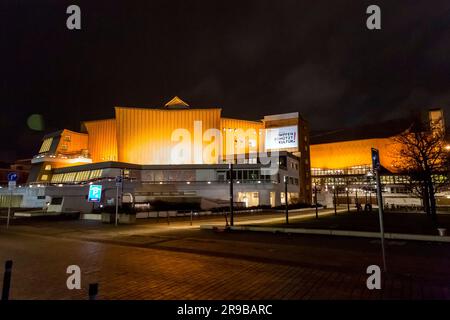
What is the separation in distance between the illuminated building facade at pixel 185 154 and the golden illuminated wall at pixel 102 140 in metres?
0.26

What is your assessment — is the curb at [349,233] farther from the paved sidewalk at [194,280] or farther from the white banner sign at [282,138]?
the white banner sign at [282,138]

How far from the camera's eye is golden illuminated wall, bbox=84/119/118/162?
75562 millimetres

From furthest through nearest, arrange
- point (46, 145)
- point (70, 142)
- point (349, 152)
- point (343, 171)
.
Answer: point (349, 152) < point (343, 171) < point (46, 145) < point (70, 142)

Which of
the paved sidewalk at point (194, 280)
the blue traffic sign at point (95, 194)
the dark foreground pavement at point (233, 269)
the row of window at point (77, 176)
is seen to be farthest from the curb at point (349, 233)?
the row of window at point (77, 176)

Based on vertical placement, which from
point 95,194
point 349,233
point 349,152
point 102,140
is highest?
point 349,152

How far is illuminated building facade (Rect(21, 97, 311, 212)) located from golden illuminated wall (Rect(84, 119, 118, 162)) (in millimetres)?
257

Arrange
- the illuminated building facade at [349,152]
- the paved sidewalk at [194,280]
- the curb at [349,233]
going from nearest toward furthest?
the paved sidewalk at [194,280] → the curb at [349,233] → the illuminated building facade at [349,152]

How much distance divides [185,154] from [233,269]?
209 feet

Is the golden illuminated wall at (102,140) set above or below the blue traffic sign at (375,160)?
above

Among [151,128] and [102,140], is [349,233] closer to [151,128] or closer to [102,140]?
[151,128]

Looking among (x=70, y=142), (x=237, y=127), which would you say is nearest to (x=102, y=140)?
(x=70, y=142)

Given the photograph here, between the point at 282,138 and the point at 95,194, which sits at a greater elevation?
the point at 282,138

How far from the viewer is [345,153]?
429 ft

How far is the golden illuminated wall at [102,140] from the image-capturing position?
75.6 metres
